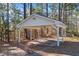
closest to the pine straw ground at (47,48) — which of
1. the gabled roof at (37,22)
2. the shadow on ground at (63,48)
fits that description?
the shadow on ground at (63,48)

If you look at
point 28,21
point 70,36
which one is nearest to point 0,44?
point 28,21

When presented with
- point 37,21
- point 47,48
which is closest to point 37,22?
point 37,21

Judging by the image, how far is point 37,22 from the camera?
10.6ft

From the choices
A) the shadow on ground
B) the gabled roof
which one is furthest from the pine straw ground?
the gabled roof

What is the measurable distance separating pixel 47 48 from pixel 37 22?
1.15ft

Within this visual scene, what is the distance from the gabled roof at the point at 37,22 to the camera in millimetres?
3195

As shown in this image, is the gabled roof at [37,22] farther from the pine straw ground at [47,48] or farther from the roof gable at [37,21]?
the pine straw ground at [47,48]

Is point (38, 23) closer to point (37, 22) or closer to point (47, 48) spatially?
point (37, 22)

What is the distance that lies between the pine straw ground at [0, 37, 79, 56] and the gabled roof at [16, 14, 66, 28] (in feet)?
0.71

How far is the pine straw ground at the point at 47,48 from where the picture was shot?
3.20 metres

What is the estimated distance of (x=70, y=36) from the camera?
319cm

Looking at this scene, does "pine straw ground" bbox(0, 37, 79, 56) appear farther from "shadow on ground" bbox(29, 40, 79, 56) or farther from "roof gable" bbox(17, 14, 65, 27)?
"roof gable" bbox(17, 14, 65, 27)

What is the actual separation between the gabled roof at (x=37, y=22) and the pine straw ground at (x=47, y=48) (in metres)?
0.22

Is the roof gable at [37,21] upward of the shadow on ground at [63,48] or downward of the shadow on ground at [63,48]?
upward
